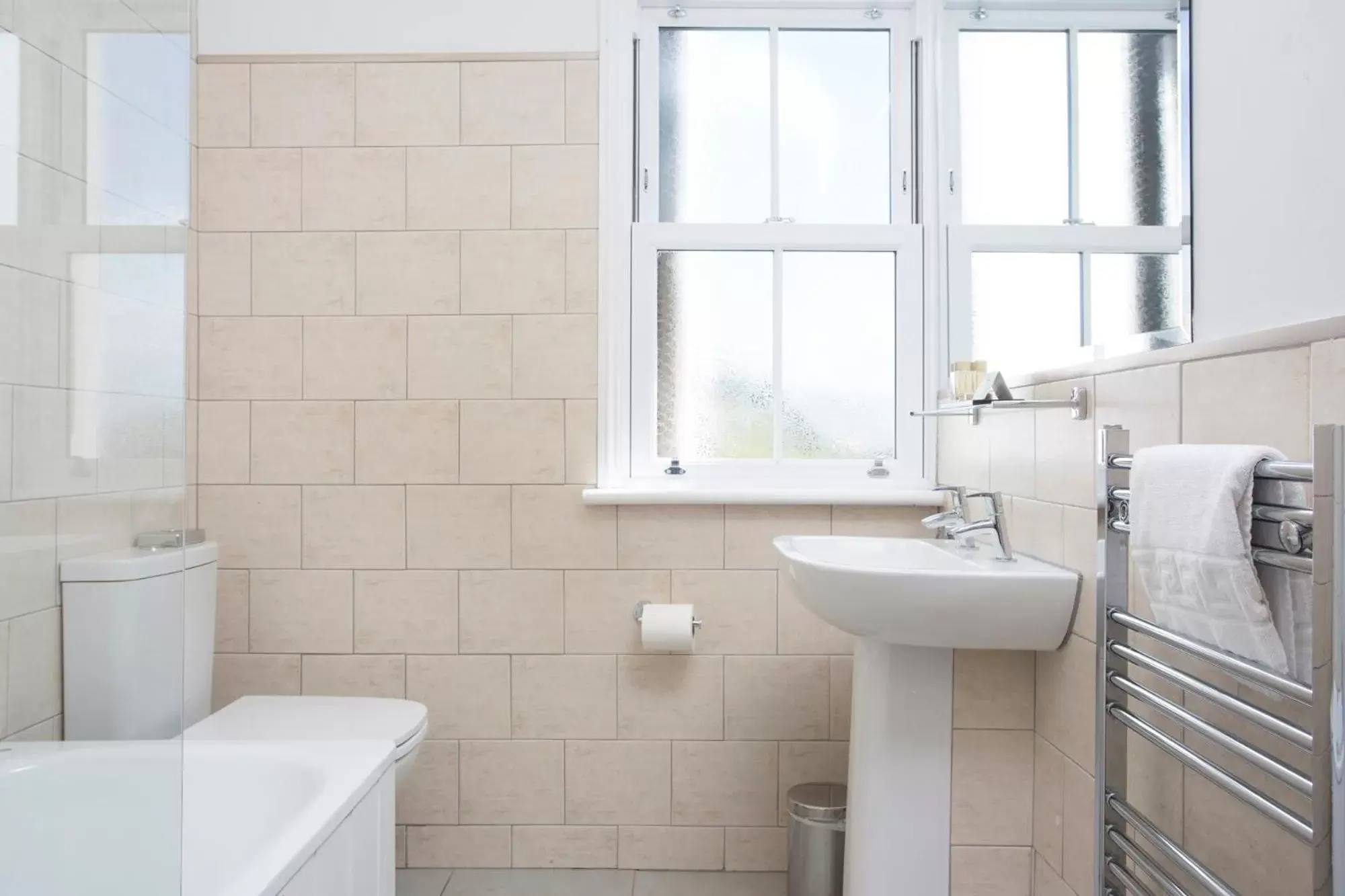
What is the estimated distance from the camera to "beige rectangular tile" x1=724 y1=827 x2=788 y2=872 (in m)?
2.11

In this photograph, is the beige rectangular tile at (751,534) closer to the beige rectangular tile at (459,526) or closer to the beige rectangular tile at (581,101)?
the beige rectangular tile at (459,526)

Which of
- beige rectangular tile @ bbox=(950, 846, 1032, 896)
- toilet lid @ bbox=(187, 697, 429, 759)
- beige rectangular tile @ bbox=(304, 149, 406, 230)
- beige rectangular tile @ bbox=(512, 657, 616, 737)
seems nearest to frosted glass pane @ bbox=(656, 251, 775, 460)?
beige rectangular tile @ bbox=(512, 657, 616, 737)

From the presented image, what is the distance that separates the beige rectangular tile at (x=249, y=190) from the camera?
2148mm

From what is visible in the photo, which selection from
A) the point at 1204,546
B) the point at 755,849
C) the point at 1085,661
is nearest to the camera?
the point at 1204,546

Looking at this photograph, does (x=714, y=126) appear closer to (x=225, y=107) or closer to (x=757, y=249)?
(x=757, y=249)

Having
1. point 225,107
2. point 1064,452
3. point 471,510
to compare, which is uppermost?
point 225,107

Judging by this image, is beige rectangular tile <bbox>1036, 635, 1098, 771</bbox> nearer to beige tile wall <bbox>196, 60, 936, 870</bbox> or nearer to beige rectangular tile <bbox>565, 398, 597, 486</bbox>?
beige tile wall <bbox>196, 60, 936, 870</bbox>

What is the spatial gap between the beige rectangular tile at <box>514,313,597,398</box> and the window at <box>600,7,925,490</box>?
13 centimetres

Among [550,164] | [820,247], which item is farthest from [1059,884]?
[550,164]

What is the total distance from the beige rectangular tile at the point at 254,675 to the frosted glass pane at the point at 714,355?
1095 millimetres

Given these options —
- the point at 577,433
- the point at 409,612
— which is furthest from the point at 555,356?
the point at 409,612

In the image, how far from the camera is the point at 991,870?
171cm

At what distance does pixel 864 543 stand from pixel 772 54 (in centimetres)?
129

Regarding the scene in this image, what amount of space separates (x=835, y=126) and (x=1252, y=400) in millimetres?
1448
